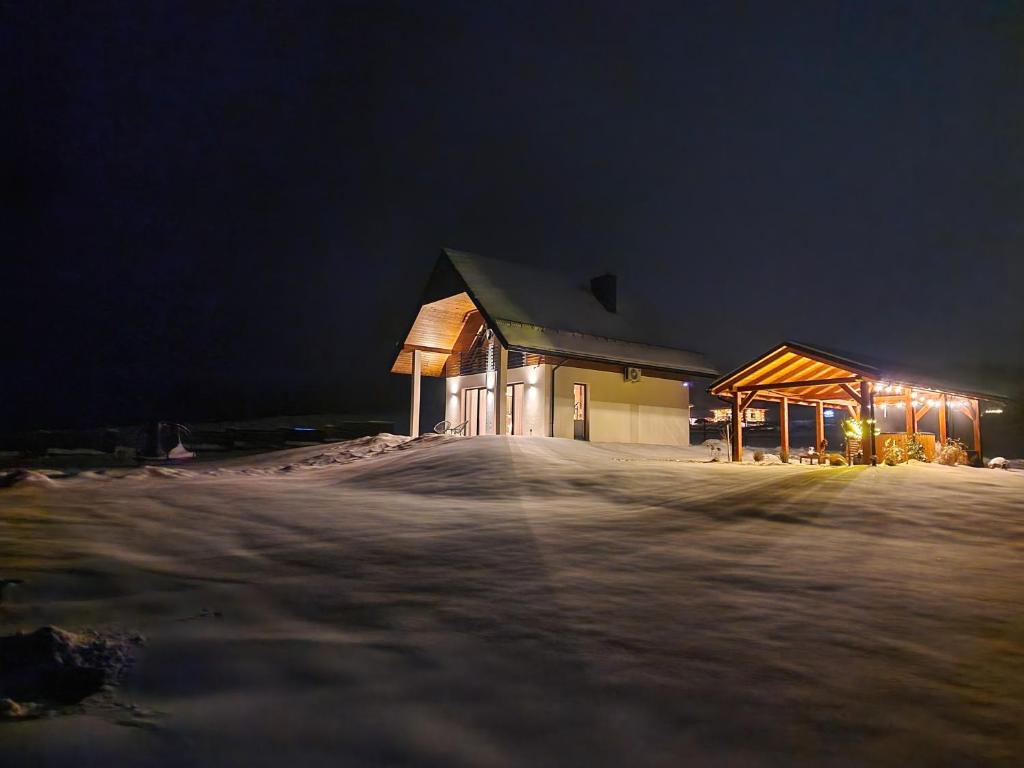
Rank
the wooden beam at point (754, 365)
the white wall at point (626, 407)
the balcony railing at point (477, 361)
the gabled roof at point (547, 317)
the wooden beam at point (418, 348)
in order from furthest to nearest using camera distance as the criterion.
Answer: the wooden beam at point (418, 348)
the balcony railing at point (477, 361)
the white wall at point (626, 407)
the gabled roof at point (547, 317)
the wooden beam at point (754, 365)

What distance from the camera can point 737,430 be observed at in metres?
16.7

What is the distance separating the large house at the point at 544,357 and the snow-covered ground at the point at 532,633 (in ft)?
37.5

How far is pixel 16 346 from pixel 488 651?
51.4m

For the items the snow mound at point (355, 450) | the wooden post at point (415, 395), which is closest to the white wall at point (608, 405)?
the wooden post at point (415, 395)

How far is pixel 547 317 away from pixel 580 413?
11.0 ft

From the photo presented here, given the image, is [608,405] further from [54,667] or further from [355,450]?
[54,667]

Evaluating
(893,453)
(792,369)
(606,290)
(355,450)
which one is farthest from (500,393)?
(893,453)

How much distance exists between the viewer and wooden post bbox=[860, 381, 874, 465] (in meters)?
13.6

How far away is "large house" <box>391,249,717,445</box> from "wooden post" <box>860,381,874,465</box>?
7315 millimetres

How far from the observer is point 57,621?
306cm

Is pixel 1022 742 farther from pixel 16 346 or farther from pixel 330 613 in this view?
pixel 16 346

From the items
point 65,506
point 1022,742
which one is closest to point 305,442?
point 65,506

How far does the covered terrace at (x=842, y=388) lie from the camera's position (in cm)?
1371

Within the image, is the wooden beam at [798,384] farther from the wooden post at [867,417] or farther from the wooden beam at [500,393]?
the wooden beam at [500,393]
